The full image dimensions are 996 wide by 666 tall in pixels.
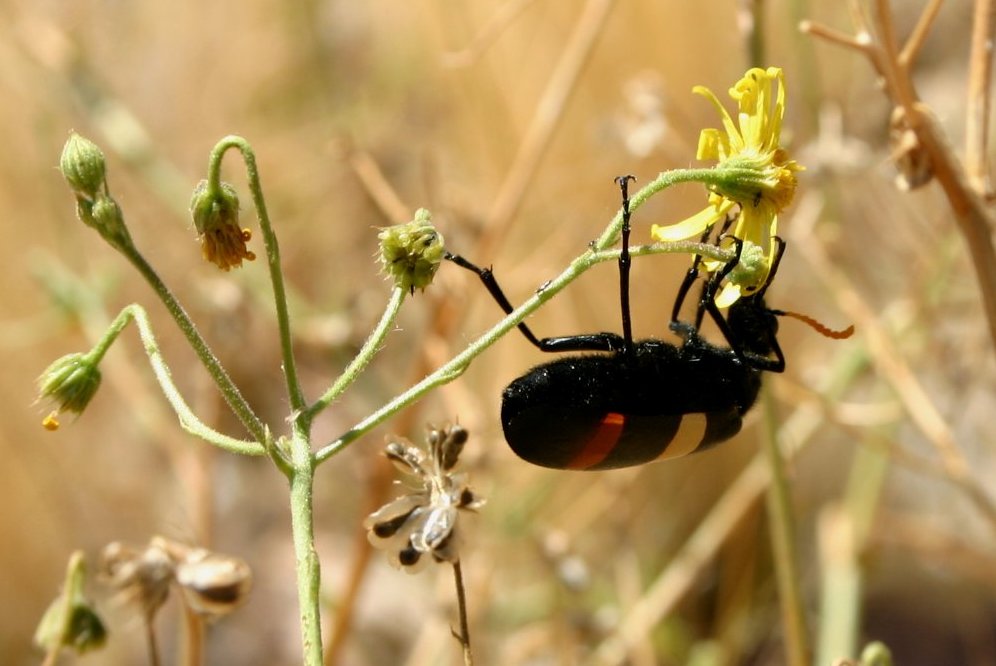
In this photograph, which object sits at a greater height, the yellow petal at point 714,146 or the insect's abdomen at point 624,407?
the yellow petal at point 714,146

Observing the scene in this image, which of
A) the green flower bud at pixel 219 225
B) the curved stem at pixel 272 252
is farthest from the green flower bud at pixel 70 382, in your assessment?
the curved stem at pixel 272 252

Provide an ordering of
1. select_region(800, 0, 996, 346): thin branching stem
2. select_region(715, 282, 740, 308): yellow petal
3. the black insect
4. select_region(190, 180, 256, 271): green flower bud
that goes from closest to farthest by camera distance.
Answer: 1. select_region(190, 180, 256, 271): green flower bud
2. select_region(715, 282, 740, 308): yellow petal
3. the black insect
4. select_region(800, 0, 996, 346): thin branching stem

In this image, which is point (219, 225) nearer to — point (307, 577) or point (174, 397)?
point (174, 397)

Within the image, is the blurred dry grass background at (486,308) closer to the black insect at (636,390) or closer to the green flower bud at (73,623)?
the black insect at (636,390)

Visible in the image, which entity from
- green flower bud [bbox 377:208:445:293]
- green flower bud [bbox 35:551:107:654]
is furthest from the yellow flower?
green flower bud [bbox 35:551:107:654]

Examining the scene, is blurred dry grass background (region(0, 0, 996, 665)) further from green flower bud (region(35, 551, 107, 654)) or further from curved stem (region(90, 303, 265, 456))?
curved stem (region(90, 303, 265, 456))

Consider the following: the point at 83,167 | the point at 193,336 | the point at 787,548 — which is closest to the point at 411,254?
the point at 193,336
